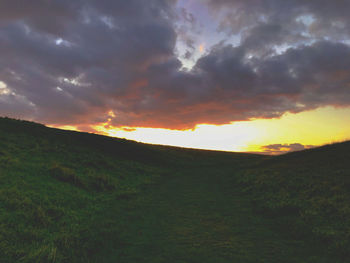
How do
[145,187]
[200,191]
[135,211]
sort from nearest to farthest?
1. [135,211]
2. [200,191]
3. [145,187]

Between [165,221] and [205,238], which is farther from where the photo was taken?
[165,221]

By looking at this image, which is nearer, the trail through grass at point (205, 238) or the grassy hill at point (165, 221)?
the trail through grass at point (205, 238)

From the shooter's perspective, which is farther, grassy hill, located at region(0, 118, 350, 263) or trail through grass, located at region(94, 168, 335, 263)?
grassy hill, located at region(0, 118, 350, 263)

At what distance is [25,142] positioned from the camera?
32000 mm

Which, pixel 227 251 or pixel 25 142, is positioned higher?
pixel 25 142

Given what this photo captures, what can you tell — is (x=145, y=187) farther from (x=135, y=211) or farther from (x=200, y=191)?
(x=135, y=211)

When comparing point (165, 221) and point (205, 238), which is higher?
point (205, 238)

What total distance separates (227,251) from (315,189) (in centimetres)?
1205

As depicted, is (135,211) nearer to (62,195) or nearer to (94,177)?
(62,195)

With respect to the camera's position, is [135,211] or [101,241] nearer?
[101,241]

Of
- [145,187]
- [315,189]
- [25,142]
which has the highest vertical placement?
[25,142]

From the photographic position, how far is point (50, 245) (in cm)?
871

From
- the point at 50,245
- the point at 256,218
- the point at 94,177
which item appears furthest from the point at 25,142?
the point at 256,218

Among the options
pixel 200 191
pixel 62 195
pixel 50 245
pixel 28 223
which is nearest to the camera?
pixel 50 245
